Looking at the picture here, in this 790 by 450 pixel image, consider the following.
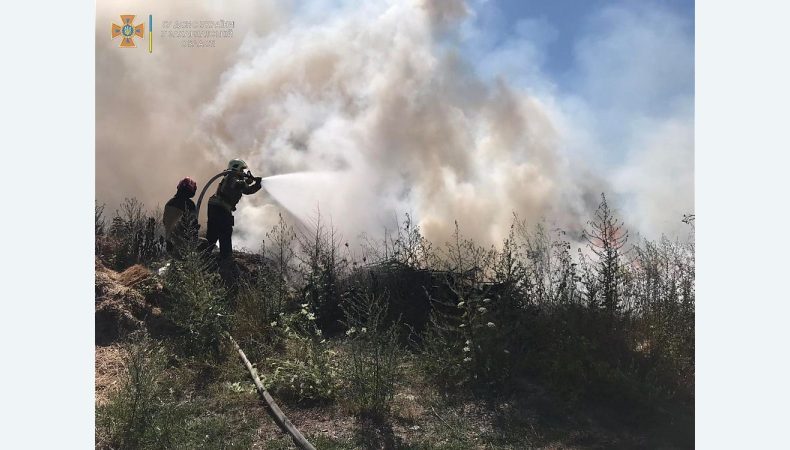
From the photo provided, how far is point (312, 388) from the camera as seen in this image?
268 inches

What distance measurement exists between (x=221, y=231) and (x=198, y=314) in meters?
2.60

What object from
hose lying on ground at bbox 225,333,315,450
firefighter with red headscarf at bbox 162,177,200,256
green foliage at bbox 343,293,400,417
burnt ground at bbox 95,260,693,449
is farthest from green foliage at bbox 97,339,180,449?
firefighter with red headscarf at bbox 162,177,200,256

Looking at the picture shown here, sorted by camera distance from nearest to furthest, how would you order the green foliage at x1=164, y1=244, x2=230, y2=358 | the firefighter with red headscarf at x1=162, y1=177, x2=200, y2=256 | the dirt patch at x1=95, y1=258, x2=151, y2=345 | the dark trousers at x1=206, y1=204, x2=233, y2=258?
the green foliage at x1=164, y1=244, x2=230, y2=358 → the dirt patch at x1=95, y1=258, x2=151, y2=345 → the firefighter with red headscarf at x1=162, y1=177, x2=200, y2=256 → the dark trousers at x1=206, y1=204, x2=233, y2=258

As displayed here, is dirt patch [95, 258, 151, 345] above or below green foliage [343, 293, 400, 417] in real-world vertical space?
above

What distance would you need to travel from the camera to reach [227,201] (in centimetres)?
1002

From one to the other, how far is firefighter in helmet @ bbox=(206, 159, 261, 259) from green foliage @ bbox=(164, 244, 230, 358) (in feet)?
5.28

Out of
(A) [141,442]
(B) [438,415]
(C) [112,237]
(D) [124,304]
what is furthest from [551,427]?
(C) [112,237]

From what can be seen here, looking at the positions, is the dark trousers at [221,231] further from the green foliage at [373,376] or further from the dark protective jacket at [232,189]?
the green foliage at [373,376]

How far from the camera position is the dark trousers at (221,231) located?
10242 millimetres

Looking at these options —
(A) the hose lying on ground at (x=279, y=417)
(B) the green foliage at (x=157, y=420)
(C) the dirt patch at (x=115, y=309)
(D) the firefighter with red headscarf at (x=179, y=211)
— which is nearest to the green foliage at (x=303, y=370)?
(A) the hose lying on ground at (x=279, y=417)

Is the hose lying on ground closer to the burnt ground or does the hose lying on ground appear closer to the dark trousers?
the burnt ground

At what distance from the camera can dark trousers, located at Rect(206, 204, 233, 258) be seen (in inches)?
403

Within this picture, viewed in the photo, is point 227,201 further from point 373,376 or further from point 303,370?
point 373,376

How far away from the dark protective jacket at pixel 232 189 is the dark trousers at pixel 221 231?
0.22m
